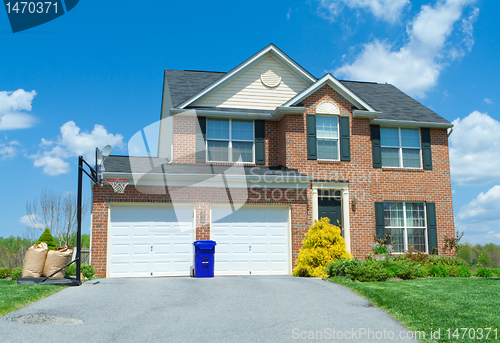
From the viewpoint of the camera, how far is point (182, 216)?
1453 centimetres

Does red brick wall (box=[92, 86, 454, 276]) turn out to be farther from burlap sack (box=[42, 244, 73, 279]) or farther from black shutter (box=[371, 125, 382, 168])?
burlap sack (box=[42, 244, 73, 279])

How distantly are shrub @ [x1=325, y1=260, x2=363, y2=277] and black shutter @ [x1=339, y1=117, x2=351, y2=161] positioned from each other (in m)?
5.13

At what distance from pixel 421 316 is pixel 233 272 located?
7847 millimetres

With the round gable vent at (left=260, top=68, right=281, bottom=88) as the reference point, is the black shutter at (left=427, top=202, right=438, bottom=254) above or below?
below

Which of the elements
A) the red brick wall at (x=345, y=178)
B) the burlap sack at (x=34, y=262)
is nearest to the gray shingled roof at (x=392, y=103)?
the red brick wall at (x=345, y=178)

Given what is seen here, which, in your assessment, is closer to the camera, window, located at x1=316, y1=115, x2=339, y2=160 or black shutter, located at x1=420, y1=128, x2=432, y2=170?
window, located at x1=316, y1=115, x2=339, y2=160

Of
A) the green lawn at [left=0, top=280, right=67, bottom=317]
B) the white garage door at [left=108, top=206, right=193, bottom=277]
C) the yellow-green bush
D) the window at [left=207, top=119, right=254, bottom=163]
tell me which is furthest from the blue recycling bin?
the green lawn at [left=0, top=280, right=67, bottom=317]

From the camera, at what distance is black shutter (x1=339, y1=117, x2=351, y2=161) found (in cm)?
1661

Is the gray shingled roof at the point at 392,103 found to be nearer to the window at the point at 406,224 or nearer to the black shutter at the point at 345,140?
the black shutter at the point at 345,140

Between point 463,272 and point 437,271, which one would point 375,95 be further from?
point 437,271

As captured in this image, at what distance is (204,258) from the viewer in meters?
13.6

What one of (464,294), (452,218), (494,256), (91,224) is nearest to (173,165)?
(91,224)

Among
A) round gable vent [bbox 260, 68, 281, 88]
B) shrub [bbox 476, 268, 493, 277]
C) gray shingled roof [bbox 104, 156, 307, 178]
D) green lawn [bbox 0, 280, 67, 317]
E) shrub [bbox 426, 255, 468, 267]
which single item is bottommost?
shrub [bbox 476, 268, 493, 277]

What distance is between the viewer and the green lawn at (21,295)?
802cm
